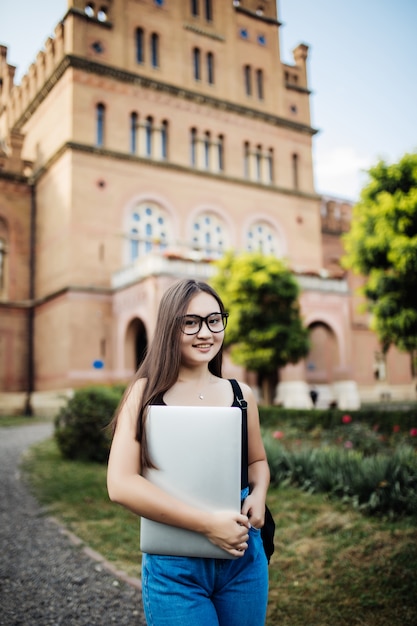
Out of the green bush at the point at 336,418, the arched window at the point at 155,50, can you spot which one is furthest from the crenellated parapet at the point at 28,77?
the green bush at the point at 336,418

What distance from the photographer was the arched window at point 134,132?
941 inches

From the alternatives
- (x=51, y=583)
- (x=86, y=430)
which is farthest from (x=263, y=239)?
(x=51, y=583)

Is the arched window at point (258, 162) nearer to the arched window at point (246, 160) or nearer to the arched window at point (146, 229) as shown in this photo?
the arched window at point (246, 160)

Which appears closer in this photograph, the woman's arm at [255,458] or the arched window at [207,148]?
the woman's arm at [255,458]

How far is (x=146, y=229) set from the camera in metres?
23.5

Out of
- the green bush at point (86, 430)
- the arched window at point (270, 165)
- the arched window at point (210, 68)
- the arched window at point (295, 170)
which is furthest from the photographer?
the arched window at point (295, 170)

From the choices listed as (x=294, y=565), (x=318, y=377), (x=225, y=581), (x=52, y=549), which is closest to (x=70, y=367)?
(x=318, y=377)

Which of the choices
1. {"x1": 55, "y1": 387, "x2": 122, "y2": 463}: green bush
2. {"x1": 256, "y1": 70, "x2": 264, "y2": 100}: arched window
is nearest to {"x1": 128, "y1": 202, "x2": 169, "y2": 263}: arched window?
{"x1": 256, "y1": 70, "x2": 264, "y2": 100}: arched window

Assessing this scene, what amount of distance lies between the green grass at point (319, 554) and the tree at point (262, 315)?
9835 mm

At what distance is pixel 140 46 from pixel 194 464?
85.2 feet

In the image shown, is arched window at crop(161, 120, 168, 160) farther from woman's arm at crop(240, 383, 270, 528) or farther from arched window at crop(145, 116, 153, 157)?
woman's arm at crop(240, 383, 270, 528)

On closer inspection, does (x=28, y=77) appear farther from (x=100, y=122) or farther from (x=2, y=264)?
(x=2, y=264)

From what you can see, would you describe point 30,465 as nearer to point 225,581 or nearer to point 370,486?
point 370,486

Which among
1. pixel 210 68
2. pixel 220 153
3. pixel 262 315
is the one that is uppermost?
pixel 210 68
